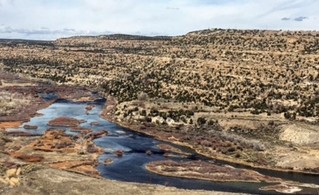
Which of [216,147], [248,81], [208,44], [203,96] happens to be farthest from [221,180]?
[208,44]

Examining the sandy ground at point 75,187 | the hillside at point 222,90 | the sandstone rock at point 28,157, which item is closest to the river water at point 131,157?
the hillside at point 222,90

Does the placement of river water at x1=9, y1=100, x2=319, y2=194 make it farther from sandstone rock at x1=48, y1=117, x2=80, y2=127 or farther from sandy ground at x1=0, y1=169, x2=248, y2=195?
sandy ground at x1=0, y1=169, x2=248, y2=195

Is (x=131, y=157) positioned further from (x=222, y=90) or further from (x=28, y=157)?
(x=222, y=90)

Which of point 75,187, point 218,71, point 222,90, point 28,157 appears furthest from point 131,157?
point 218,71

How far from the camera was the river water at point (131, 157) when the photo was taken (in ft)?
210

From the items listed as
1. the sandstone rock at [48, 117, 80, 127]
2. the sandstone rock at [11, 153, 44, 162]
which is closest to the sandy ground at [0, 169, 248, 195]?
the sandstone rock at [11, 153, 44, 162]

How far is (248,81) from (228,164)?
5601 centimetres

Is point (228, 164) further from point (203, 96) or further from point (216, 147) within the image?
point (203, 96)

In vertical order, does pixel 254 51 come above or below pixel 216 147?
above

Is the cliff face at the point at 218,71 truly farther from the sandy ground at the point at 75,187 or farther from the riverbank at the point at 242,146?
the sandy ground at the point at 75,187

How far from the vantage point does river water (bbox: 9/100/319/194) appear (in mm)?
64062

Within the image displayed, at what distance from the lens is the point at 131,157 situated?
246 ft

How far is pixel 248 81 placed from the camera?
128 meters

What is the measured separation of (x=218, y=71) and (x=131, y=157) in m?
68.5
